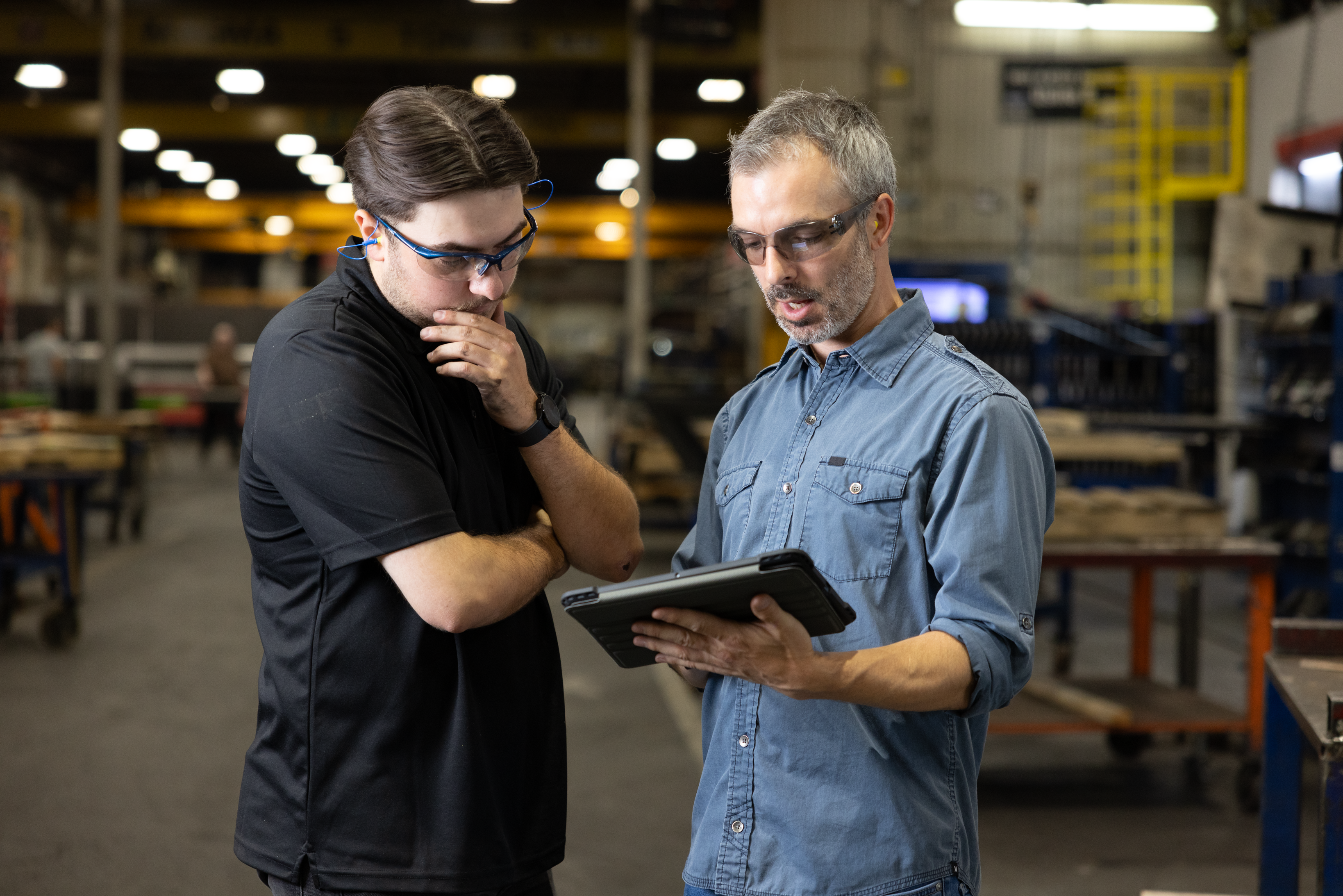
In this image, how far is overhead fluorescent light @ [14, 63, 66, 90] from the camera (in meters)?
14.4

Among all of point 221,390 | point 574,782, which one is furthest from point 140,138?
point 574,782

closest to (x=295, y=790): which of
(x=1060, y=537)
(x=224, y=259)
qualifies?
(x=1060, y=537)

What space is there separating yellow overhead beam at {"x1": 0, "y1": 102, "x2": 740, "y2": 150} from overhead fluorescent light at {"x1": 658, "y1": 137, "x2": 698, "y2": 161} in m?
0.47

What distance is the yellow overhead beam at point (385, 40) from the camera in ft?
46.0

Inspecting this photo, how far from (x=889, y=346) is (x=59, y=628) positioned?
604 cm

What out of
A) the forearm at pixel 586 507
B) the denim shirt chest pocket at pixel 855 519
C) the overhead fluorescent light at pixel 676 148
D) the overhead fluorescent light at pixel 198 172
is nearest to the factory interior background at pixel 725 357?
the overhead fluorescent light at pixel 198 172

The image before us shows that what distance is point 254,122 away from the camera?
1725 cm

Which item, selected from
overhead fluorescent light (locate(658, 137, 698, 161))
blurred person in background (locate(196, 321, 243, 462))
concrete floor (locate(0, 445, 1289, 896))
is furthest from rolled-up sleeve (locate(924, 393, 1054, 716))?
overhead fluorescent light (locate(658, 137, 698, 161))

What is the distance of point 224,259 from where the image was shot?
30719 mm

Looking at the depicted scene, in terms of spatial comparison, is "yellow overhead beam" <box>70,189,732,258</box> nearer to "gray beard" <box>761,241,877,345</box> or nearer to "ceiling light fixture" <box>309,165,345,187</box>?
"ceiling light fixture" <box>309,165,345,187</box>

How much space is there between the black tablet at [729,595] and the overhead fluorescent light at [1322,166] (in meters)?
5.33

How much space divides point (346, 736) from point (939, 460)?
33.7 inches

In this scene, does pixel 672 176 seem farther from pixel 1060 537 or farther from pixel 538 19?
pixel 1060 537

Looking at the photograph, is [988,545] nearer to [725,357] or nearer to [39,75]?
[725,357]
